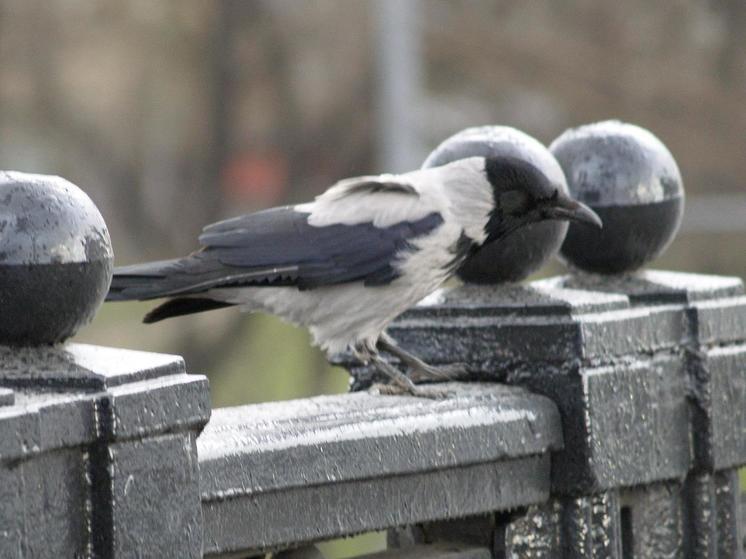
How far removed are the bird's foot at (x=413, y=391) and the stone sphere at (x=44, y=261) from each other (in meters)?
0.92

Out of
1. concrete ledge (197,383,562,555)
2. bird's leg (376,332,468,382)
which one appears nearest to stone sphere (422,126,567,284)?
bird's leg (376,332,468,382)

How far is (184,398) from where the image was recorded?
261 centimetres

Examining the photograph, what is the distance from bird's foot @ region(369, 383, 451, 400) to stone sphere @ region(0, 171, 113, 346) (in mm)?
925

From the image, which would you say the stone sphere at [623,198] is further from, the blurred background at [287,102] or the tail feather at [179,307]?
the blurred background at [287,102]

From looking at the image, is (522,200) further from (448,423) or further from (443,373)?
(448,423)

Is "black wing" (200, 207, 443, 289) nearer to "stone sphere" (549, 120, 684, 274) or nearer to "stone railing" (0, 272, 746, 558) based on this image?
"stone railing" (0, 272, 746, 558)

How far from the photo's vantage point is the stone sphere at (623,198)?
3900mm

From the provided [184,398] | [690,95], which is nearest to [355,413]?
[184,398]

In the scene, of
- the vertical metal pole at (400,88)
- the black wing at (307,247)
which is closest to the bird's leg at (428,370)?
the black wing at (307,247)

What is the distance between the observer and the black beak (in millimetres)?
3688

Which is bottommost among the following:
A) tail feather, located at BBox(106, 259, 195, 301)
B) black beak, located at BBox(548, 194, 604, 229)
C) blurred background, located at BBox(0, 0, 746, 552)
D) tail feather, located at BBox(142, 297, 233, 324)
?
blurred background, located at BBox(0, 0, 746, 552)

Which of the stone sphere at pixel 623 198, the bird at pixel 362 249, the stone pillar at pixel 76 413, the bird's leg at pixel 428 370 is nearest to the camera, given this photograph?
the stone pillar at pixel 76 413

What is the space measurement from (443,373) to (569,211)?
0.45 m

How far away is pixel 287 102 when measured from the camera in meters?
10.5
